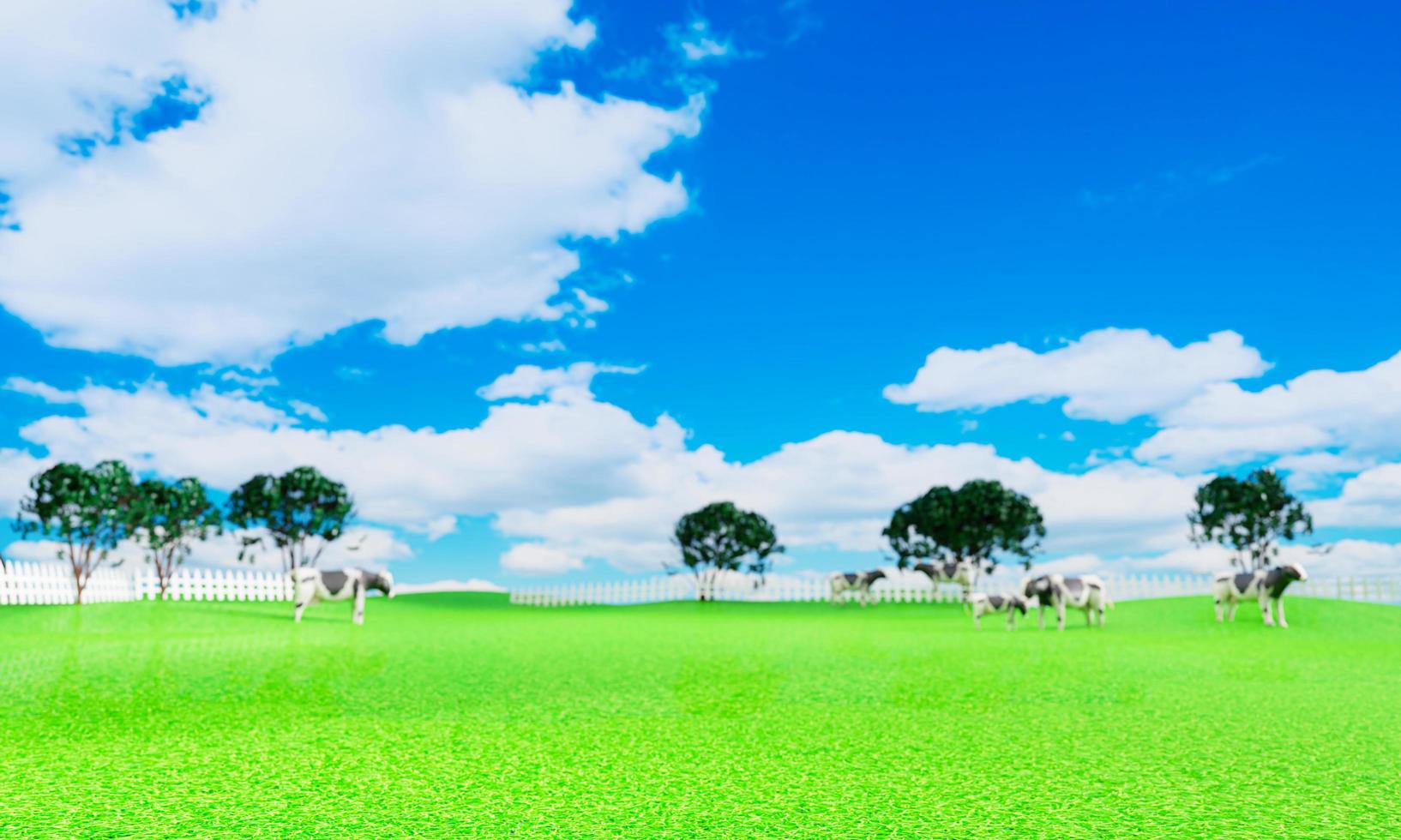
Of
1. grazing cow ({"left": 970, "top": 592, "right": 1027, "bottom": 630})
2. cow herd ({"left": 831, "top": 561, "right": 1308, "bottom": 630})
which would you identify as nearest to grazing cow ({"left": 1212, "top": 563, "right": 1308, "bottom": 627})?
cow herd ({"left": 831, "top": 561, "right": 1308, "bottom": 630})

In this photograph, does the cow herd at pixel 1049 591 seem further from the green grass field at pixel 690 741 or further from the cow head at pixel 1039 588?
the green grass field at pixel 690 741

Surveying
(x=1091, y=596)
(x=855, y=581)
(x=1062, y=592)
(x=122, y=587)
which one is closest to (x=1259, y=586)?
(x=1091, y=596)

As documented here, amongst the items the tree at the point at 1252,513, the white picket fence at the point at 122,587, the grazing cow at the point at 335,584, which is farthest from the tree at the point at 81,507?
the tree at the point at 1252,513

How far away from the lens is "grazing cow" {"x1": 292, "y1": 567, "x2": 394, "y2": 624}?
66.3 feet

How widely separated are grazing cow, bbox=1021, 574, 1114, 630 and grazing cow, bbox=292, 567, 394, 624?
13269 mm

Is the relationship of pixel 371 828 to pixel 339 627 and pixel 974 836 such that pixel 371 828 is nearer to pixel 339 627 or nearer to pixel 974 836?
pixel 974 836

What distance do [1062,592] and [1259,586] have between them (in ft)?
18.9

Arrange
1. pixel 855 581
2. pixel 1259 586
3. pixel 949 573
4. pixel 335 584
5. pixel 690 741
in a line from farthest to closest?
pixel 949 573 → pixel 855 581 → pixel 1259 586 → pixel 335 584 → pixel 690 741

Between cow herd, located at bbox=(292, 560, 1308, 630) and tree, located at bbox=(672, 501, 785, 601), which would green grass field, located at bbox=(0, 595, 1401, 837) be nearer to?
cow herd, located at bbox=(292, 560, 1308, 630)

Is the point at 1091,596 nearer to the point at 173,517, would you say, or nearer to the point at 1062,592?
the point at 1062,592

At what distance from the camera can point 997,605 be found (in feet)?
66.7

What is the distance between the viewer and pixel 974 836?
173 inches

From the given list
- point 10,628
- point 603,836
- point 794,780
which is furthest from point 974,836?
point 10,628

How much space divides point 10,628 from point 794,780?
65.4ft
